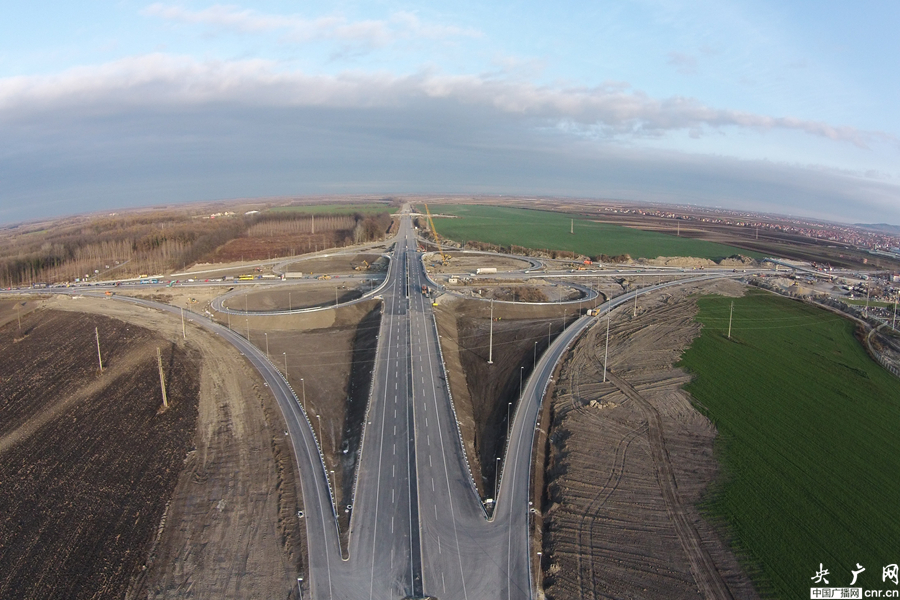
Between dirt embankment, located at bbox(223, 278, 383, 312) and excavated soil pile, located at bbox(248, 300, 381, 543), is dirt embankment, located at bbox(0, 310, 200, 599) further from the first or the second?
dirt embankment, located at bbox(223, 278, 383, 312)

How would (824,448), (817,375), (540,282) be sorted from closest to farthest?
1. (824,448)
2. (817,375)
3. (540,282)

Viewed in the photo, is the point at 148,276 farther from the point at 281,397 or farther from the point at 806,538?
the point at 806,538

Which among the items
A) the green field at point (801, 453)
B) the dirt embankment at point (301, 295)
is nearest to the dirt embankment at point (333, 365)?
the dirt embankment at point (301, 295)

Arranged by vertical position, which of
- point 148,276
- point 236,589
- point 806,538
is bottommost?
point 236,589

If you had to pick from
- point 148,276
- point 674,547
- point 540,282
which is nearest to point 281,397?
point 674,547

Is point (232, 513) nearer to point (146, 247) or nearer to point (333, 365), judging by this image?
point (333, 365)

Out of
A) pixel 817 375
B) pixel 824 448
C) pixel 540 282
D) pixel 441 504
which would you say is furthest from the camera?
pixel 540 282

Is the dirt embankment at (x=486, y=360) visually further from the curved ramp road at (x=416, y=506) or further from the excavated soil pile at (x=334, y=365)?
the excavated soil pile at (x=334, y=365)
